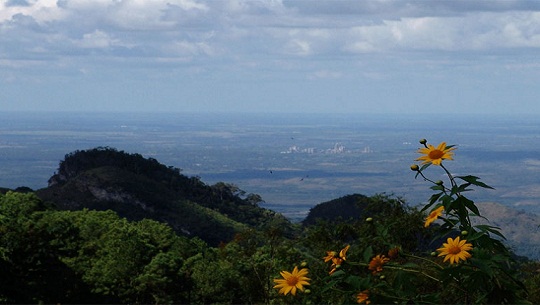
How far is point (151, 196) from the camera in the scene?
73.1 meters

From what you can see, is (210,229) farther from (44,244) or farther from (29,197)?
(44,244)

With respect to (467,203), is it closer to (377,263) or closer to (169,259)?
(377,263)

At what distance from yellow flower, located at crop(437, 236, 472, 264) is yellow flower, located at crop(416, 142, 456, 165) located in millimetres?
375

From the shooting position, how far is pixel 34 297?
61.7ft

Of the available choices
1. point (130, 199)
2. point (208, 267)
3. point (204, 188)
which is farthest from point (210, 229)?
point (208, 267)

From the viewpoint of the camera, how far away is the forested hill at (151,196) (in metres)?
69.2

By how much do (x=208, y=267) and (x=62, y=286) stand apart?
3.76 m

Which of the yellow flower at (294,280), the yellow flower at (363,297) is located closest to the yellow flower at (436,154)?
the yellow flower at (363,297)

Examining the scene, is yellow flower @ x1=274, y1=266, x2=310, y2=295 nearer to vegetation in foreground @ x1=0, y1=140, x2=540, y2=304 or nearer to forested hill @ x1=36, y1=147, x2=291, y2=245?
vegetation in foreground @ x1=0, y1=140, x2=540, y2=304

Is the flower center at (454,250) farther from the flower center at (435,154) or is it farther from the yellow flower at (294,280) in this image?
the yellow flower at (294,280)

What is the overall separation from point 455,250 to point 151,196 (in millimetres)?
70312

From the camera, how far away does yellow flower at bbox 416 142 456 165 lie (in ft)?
12.5

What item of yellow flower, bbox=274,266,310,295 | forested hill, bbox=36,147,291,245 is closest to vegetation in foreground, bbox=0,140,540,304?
yellow flower, bbox=274,266,310,295

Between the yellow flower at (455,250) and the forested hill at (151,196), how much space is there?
193ft
